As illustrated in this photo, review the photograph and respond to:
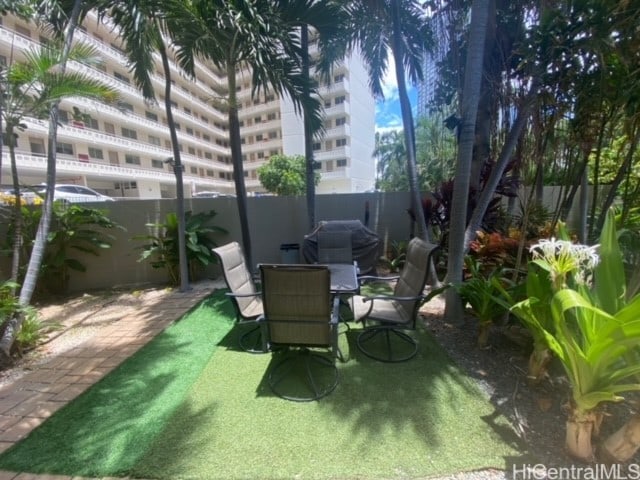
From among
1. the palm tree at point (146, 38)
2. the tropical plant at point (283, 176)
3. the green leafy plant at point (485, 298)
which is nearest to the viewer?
the green leafy plant at point (485, 298)

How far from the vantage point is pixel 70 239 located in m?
4.84

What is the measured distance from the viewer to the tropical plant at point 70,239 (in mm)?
4652

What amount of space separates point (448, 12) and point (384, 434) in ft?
17.6

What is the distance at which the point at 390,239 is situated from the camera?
634 centimetres

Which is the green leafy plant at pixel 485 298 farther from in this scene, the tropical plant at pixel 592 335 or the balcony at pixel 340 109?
the balcony at pixel 340 109

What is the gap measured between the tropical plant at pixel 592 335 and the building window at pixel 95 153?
91.3 ft

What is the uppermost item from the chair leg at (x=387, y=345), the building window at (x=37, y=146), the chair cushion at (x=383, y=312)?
the building window at (x=37, y=146)

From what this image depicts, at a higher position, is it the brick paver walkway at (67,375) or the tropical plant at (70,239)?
the tropical plant at (70,239)

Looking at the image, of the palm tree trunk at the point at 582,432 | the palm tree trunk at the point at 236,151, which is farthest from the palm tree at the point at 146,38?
the palm tree trunk at the point at 582,432

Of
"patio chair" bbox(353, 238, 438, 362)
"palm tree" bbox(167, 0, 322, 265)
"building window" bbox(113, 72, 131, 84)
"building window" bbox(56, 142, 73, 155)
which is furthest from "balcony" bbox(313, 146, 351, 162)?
"patio chair" bbox(353, 238, 438, 362)

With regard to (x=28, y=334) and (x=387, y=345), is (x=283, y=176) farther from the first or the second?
(x=387, y=345)

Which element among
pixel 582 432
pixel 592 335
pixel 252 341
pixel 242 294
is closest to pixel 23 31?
pixel 242 294

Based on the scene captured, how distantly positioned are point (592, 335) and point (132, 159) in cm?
3022

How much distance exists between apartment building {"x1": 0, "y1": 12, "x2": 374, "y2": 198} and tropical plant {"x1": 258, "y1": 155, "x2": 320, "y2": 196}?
3.32m
